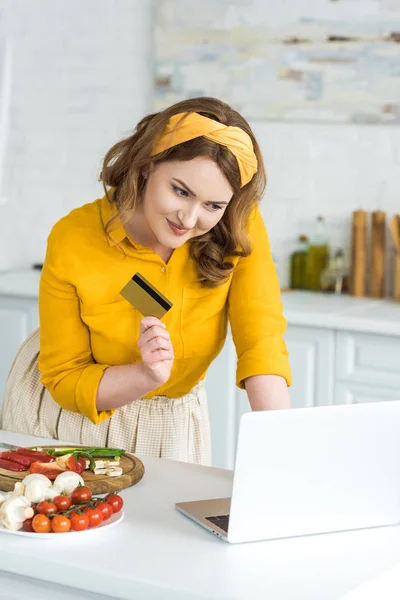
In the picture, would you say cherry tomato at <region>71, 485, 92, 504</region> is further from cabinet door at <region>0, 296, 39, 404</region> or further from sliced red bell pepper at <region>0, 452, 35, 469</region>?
cabinet door at <region>0, 296, 39, 404</region>

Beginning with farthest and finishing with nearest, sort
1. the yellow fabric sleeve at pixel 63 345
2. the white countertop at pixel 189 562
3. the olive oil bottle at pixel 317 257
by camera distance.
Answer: the olive oil bottle at pixel 317 257 < the yellow fabric sleeve at pixel 63 345 < the white countertop at pixel 189 562

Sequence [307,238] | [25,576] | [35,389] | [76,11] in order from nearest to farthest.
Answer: [25,576]
[35,389]
[307,238]
[76,11]

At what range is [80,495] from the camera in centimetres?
173

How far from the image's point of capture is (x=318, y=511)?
66.7 inches

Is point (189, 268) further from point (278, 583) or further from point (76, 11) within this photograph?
point (76, 11)

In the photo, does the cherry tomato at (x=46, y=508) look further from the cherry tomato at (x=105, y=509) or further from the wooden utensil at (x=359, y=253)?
the wooden utensil at (x=359, y=253)

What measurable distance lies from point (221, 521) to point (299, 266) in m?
2.55

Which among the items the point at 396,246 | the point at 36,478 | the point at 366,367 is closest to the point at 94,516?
the point at 36,478

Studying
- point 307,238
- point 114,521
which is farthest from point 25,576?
point 307,238

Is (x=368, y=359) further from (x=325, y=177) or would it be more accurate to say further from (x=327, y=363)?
(x=325, y=177)

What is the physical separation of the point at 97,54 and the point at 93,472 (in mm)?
3055

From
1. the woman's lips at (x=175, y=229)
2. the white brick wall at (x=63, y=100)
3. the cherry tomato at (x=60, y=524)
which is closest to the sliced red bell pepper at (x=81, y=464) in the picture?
the cherry tomato at (x=60, y=524)

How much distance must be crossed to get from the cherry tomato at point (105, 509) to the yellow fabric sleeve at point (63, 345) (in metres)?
0.48

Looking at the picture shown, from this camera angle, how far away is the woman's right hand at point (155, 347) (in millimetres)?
1939
